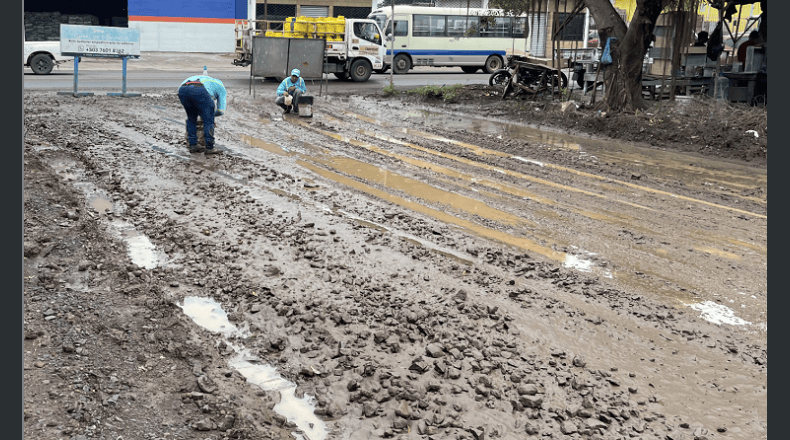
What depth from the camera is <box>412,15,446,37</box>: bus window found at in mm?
29078

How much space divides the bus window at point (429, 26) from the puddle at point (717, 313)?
25.1 metres

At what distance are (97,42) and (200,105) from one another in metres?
7.80

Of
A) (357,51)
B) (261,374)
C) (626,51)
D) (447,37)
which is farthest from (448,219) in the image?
(447,37)

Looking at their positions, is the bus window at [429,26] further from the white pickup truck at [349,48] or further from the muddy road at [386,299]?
the muddy road at [386,299]

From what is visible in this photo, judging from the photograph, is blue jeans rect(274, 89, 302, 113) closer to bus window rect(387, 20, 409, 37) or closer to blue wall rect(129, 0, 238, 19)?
bus window rect(387, 20, 409, 37)

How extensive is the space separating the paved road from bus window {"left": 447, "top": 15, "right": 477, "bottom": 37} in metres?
1.76

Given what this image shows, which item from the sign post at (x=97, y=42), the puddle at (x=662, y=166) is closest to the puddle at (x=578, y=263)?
the puddle at (x=662, y=166)

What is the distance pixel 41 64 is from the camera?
75.9 ft

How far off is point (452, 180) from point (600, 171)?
2.51m

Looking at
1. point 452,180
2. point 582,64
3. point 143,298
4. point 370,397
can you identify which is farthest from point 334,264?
point 582,64

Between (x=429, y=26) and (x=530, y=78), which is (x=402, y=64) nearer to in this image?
(x=429, y=26)

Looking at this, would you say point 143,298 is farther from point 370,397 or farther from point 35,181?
point 35,181

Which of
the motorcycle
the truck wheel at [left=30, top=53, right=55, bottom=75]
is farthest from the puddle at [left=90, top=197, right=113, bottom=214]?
the truck wheel at [left=30, top=53, right=55, bottom=75]

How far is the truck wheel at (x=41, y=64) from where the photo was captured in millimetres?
23062
